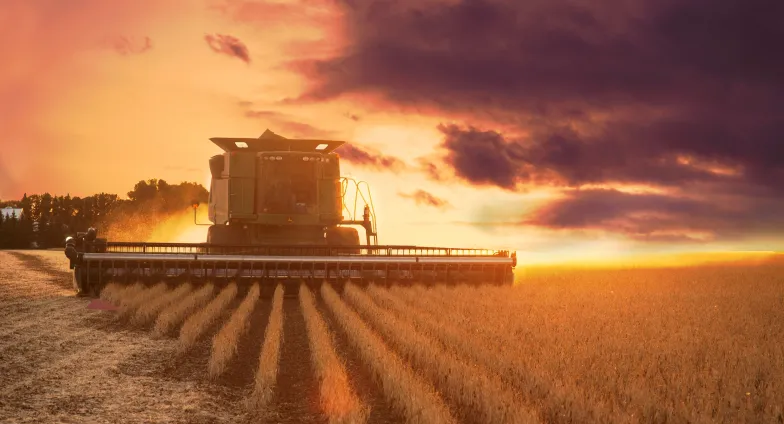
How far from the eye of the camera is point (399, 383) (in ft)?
24.7

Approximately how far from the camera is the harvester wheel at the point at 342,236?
19625 millimetres

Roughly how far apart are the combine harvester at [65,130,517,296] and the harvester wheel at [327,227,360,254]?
0.03 m

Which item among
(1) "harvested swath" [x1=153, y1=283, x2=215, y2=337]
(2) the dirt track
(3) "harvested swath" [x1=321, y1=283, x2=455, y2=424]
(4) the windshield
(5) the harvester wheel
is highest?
(4) the windshield

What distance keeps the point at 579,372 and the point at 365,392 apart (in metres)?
2.27

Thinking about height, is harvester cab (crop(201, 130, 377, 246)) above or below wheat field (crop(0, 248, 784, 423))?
above

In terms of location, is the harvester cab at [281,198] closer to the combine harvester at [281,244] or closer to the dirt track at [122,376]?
the combine harvester at [281,244]

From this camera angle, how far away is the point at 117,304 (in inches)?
625

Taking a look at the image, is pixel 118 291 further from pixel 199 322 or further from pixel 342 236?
pixel 342 236

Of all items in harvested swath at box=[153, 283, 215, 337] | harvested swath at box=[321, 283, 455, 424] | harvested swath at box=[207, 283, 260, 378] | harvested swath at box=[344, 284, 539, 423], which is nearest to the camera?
harvested swath at box=[344, 284, 539, 423]

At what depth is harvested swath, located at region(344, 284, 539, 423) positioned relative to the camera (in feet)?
20.9

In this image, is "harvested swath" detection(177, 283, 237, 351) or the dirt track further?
"harvested swath" detection(177, 283, 237, 351)

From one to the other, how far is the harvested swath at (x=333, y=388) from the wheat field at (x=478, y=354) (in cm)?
2

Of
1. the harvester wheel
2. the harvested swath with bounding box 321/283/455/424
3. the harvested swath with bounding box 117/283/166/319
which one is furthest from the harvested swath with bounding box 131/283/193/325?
the harvester wheel

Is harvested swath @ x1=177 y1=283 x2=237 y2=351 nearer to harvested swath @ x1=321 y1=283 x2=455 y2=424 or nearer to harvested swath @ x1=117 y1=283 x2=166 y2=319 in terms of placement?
harvested swath @ x1=117 y1=283 x2=166 y2=319
